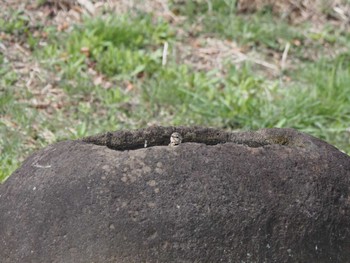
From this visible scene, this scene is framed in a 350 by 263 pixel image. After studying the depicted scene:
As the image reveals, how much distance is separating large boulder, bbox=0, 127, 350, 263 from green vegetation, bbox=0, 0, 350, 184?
2.59 m

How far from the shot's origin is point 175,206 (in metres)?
3.26

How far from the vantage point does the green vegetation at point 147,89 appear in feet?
21.3

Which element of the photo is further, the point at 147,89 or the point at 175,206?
the point at 147,89

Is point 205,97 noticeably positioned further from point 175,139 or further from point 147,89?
point 175,139

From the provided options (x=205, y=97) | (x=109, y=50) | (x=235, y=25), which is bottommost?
(x=235, y=25)

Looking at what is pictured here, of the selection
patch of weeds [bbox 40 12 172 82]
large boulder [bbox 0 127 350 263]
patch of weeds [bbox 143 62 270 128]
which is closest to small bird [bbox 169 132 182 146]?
large boulder [bbox 0 127 350 263]

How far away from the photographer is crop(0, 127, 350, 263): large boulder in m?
3.21

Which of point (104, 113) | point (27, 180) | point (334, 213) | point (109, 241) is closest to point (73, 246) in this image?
point (109, 241)

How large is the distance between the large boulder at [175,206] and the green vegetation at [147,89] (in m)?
2.59

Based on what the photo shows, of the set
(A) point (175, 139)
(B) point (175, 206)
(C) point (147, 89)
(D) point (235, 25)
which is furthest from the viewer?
(D) point (235, 25)

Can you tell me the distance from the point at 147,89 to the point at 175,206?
384 cm

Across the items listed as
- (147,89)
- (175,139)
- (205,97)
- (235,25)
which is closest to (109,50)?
(147,89)

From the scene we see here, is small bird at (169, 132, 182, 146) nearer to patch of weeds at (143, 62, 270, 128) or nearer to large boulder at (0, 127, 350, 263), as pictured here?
large boulder at (0, 127, 350, 263)

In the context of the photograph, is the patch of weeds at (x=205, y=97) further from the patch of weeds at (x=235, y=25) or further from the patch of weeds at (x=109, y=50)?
the patch of weeds at (x=235, y=25)
